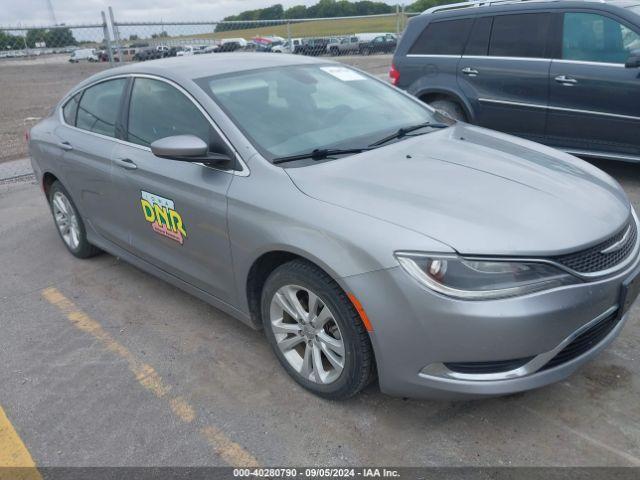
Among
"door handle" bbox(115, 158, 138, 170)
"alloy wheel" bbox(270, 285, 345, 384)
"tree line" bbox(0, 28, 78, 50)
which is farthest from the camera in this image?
"tree line" bbox(0, 28, 78, 50)

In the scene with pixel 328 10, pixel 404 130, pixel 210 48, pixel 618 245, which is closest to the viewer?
pixel 618 245

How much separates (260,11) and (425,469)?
86.4 ft

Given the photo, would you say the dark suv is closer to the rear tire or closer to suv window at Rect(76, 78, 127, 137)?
the rear tire

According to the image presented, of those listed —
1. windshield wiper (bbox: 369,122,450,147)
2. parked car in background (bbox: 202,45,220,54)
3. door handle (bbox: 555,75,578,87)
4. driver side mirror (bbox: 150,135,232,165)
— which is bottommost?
parked car in background (bbox: 202,45,220,54)

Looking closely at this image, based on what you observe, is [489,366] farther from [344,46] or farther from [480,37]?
[344,46]

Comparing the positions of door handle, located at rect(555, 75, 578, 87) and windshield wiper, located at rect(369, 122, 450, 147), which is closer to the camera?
windshield wiper, located at rect(369, 122, 450, 147)

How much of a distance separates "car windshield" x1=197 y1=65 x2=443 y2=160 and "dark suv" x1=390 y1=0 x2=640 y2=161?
257 cm

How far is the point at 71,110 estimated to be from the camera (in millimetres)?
4590

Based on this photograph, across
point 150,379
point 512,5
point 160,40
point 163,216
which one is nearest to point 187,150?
point 163,216

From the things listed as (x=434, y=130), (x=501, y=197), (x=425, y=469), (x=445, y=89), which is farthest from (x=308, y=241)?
(x=445, y=89)

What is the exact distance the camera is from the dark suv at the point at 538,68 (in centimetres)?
540

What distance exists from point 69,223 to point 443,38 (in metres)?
4.69

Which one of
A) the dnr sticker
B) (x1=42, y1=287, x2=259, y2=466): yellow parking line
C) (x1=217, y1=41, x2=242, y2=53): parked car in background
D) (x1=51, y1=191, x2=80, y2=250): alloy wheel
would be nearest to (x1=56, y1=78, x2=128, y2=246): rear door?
(x1=51, y1=191, x2=80, y2=250): alloy wheel

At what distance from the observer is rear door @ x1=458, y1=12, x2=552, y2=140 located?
590 centimetres
